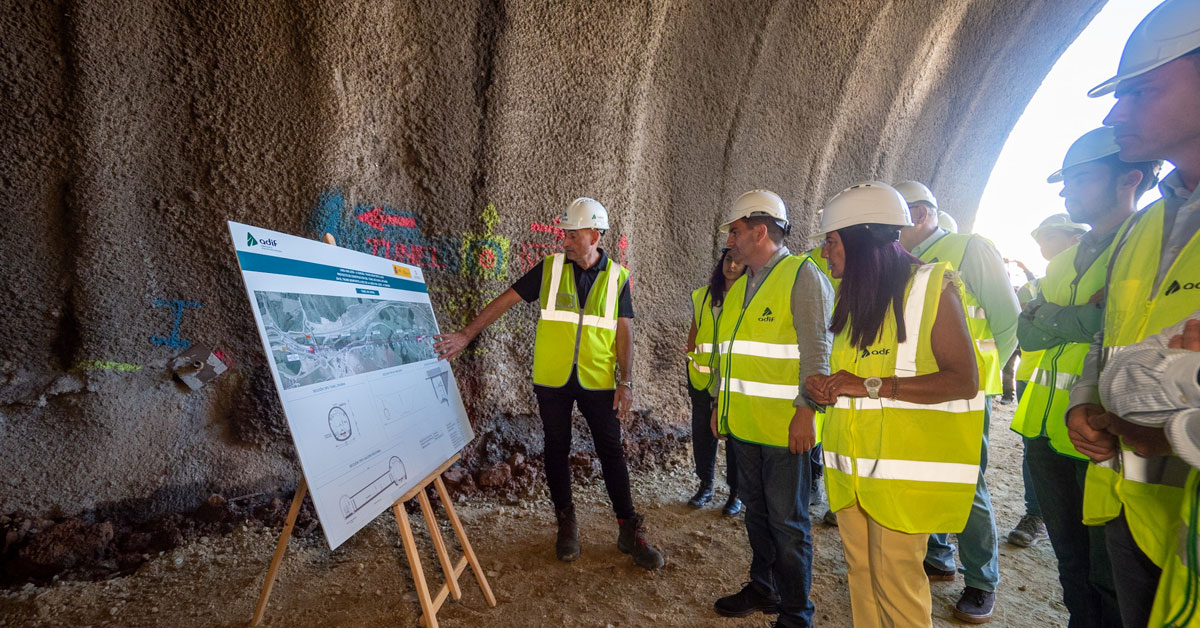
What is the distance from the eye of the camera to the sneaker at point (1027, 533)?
335 centimetres

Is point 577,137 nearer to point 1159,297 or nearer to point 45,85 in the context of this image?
point 45,85

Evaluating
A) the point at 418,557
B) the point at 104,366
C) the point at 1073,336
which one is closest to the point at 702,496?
the point at 418,557

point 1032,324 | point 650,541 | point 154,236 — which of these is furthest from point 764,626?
point 154,236

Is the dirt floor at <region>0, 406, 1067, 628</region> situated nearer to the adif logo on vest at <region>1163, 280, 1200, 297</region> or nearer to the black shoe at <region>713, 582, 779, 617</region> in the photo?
the black shoe at <region>713, 582, 779, 617</region>

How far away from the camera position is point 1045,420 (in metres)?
2.00

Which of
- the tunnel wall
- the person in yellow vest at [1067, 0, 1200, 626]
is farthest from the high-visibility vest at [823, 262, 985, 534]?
the tunnel wall

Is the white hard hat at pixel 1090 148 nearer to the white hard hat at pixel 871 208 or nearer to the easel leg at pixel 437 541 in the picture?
the white hard hat at pixel 871 208

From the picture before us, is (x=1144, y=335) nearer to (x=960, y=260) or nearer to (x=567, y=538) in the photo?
(x=960, y=260)

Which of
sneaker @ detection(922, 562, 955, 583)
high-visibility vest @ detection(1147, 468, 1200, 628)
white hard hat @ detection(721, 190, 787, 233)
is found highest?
white hard hat @ detection(721, 190, 787, 233)

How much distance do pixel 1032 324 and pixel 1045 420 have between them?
377mm

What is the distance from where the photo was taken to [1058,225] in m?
3.78

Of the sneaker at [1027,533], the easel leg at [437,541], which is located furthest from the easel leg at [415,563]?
the sneaker at [1027,533]

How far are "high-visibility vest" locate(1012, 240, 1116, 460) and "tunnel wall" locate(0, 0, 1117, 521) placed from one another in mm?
3115

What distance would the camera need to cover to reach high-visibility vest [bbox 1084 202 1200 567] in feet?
3.64
